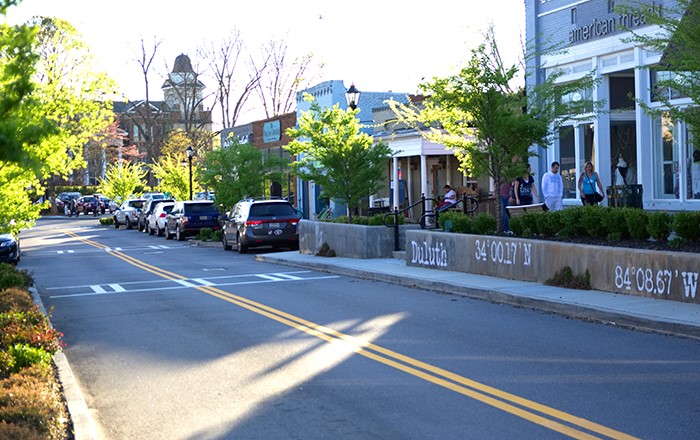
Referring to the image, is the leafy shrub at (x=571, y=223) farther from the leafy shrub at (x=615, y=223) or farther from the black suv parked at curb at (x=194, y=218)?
the black suv parked at curb at (x=194, y=218)

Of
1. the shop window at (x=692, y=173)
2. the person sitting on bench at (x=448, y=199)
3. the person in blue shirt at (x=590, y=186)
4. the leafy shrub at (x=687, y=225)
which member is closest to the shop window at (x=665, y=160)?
the shop window at (x=692, y=173)

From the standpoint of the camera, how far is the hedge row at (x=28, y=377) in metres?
6.59

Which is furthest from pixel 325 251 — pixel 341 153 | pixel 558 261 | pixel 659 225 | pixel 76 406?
pixel 76 406

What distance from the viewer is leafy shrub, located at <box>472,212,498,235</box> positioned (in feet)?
60.5

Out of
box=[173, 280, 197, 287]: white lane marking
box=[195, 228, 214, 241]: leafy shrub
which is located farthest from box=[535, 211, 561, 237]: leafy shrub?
box=[195, 228, 214, 241]: leafy shrub

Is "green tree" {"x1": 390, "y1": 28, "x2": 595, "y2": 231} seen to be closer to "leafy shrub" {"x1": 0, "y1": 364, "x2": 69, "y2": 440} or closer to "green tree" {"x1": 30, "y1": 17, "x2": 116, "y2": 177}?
"green tree" {"x1": 30, "y1": 17, "x2": 116, "y2": 177}

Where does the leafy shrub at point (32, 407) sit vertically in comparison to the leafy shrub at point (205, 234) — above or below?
below

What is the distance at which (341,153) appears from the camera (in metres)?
26.3

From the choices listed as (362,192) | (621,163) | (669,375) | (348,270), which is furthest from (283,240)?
(669,375)

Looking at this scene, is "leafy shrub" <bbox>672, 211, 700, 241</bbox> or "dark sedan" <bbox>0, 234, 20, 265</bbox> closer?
"leafy shrub" <bbox>672, 211, 700, 241</bbox>

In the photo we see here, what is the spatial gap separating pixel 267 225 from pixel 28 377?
787 inches

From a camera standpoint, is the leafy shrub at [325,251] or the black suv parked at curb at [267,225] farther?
the black suv parked at curb at [267,225]

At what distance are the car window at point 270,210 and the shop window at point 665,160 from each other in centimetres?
1180

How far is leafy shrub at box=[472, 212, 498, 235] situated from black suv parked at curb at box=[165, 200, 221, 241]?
20.5m
